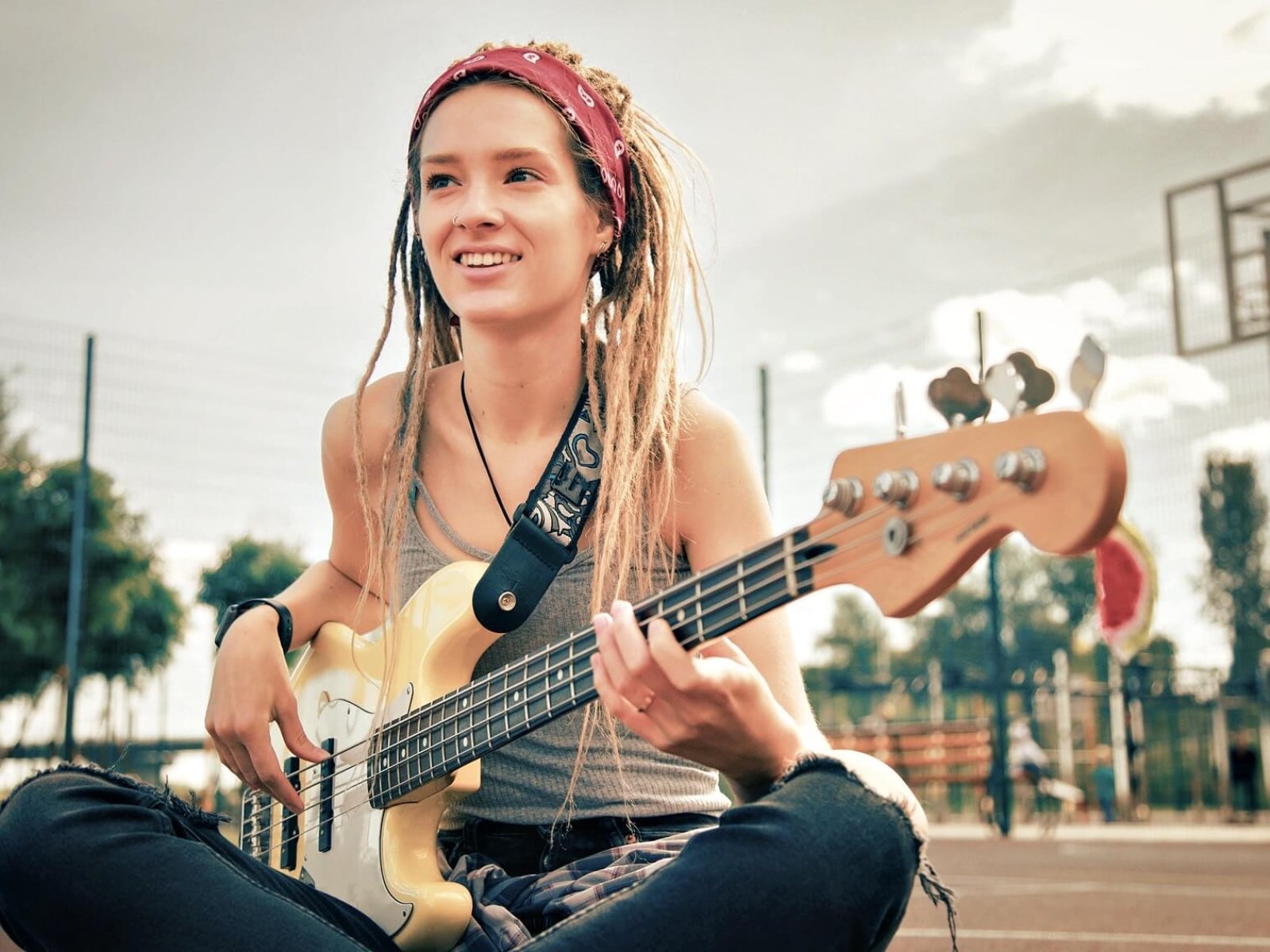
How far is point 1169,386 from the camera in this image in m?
11.8

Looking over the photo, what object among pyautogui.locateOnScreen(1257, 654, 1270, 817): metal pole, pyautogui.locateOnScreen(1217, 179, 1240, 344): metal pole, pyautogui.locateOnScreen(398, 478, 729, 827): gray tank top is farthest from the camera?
pyautogui.locateOnScreen(1257, 654, 1270, 817): metal pole

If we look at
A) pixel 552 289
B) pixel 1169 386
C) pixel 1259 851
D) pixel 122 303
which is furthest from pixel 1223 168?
pixel 552 289

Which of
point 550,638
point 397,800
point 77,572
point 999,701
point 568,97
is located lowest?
point 999,701

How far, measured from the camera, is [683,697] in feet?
4.51

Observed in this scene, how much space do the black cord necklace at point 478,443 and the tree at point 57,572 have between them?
934cm

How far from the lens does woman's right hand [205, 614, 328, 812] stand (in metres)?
1.94

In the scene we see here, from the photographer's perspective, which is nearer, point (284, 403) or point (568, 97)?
point (568, 97)

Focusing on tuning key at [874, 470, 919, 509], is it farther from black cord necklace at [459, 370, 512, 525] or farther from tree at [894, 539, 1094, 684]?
tree at [894, 539, 1094, 684]

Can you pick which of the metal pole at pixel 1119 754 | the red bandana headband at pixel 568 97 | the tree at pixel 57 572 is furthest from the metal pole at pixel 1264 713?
the red bandana headband at pixel 568 97

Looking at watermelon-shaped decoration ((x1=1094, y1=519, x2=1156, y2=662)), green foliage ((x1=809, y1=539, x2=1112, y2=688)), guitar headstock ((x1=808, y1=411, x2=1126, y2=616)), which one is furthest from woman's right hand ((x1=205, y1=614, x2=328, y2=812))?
green foliage ((x1=809, y1=539, x2=1112, y2=688))

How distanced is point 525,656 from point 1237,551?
4884 cm

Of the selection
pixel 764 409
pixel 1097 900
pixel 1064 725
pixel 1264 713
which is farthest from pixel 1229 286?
pixel 1264 713

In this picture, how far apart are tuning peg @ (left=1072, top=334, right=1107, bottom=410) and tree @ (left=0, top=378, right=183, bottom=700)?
35.0 ft

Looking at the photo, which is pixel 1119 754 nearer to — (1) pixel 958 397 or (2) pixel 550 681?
(2) pixel 550 681
